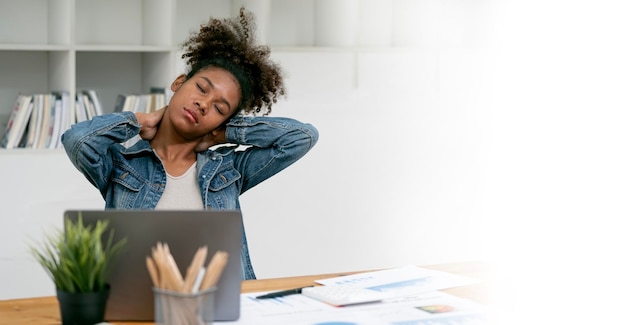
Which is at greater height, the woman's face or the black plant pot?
the woman's face

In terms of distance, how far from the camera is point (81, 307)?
59.0 inches

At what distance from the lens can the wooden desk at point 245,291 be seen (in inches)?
67.9

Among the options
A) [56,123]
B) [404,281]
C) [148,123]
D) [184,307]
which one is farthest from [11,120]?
[184,307]

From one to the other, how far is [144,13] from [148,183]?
1693mm

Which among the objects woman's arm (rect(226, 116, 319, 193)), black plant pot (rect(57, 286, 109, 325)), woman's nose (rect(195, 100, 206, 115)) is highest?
woman's nose (rect(195, 100, 206, 115))

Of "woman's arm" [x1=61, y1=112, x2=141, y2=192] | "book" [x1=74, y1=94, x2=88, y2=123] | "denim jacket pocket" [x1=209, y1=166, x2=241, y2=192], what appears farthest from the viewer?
"book" [x1=74, y1=94, x2=88, y2=123]

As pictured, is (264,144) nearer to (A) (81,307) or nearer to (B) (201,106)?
(B) (201,106)

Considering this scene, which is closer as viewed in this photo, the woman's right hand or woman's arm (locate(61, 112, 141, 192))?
woman's arm (locate(61, 112, 141, 192))

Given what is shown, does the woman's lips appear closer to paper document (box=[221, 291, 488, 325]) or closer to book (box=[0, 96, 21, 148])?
paper document (box=[221, 291, 488, 325])

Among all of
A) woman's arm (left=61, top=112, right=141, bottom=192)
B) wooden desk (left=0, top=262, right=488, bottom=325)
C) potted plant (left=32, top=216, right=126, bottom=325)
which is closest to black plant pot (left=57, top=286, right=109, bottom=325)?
potted plant (left=32, top=216, right=126, bottom=325)

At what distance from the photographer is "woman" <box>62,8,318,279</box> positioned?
7.66ft

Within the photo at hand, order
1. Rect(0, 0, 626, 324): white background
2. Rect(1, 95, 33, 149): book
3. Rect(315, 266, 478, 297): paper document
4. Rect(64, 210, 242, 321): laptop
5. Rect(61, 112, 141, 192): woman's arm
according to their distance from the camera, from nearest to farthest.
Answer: Rect(64, 210, 242, 321): laptop, Rect(315, 266, 478, 297): paper document, Rect(61, 112, 141, 192): woman's arm, Rect(1, 95, 33, 149): book, Rect(0, 0, 626, 324): white background

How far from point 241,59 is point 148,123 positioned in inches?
11.9

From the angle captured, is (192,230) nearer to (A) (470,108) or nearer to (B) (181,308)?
(B) (181,308)
